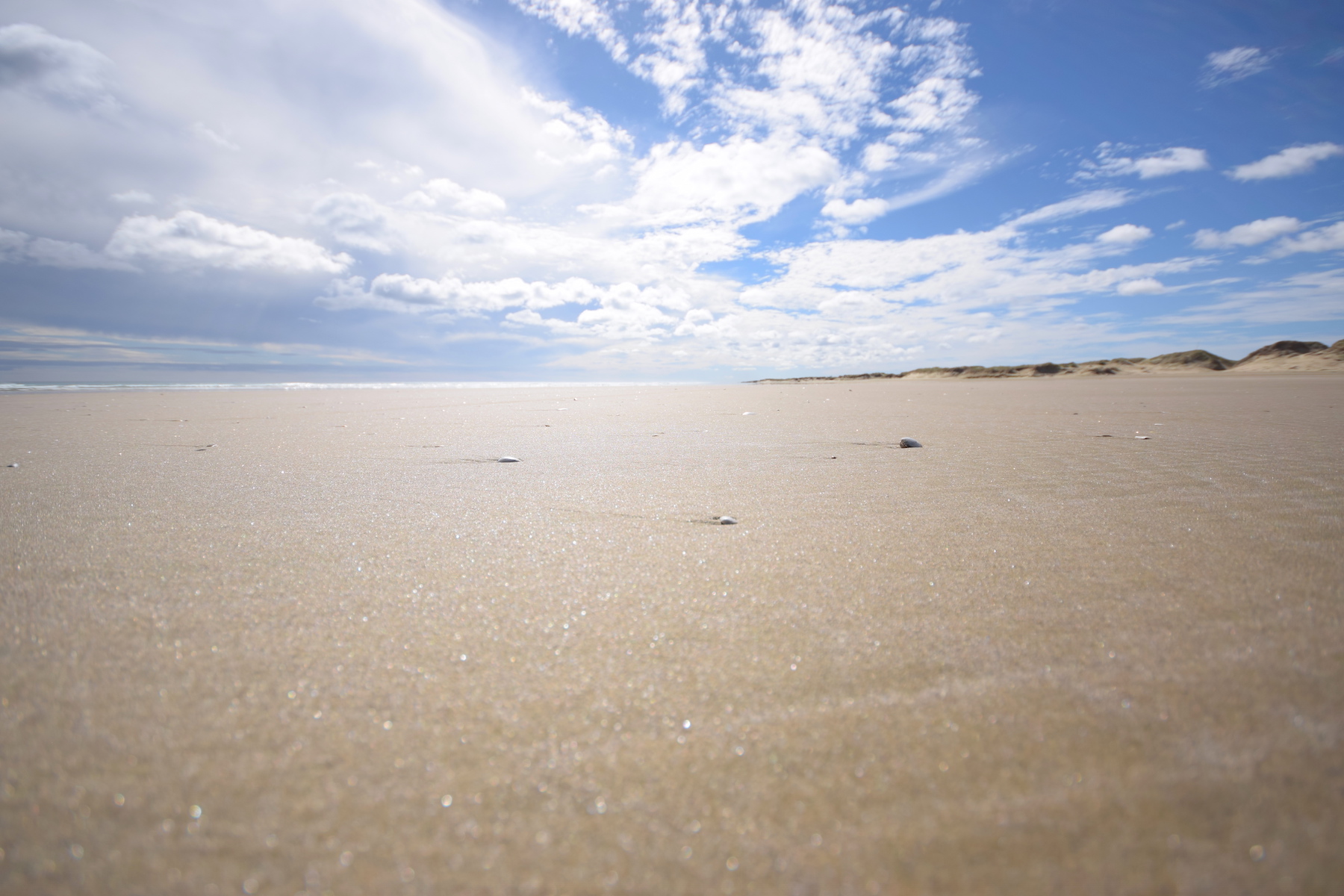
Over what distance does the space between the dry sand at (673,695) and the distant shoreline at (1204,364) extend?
31.4 meters

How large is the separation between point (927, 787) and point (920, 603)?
2.08 ft

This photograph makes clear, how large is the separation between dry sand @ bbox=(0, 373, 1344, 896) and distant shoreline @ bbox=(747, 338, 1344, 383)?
31.4 m

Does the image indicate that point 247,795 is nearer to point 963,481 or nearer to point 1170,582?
point 1170,582

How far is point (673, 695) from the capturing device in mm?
997

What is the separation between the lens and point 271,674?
1047mm

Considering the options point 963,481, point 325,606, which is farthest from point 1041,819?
point 963,481

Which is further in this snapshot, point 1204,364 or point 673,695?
point 1204,364

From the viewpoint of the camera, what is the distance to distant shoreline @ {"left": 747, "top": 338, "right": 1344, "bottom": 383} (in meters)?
25.2

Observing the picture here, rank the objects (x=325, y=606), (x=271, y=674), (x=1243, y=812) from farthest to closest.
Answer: (x=325, y=606) < (x=271, y=674) < (x=1243, y=812)

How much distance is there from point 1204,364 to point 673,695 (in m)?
39.7

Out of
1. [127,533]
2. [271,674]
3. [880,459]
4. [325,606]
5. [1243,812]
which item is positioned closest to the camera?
[1243,812]

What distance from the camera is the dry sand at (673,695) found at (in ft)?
2.24

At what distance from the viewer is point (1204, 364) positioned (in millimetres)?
29625

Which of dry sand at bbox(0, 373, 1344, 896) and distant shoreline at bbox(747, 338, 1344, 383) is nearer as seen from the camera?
dry sand at bbox(0, 373, 1344, 896)
